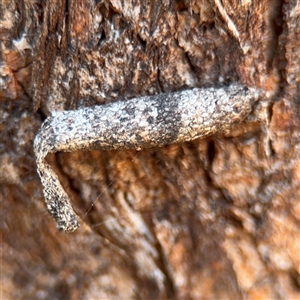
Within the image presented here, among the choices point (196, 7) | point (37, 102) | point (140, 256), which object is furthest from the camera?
point (140, 256)

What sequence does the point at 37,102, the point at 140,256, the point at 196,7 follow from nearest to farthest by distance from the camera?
the point at 196,7 → the point at 37,102 → the point at 140,256

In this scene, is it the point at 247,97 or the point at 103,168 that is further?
the point at 103,168

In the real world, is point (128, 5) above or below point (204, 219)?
above

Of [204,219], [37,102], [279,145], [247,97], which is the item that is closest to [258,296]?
[204,219]

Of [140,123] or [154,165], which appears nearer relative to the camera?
[140,123]

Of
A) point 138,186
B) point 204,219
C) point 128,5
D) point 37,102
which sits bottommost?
point 204,219

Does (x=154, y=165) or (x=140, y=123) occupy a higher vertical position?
(x=140, y=123)

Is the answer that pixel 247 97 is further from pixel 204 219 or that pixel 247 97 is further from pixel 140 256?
pixel 140 256
